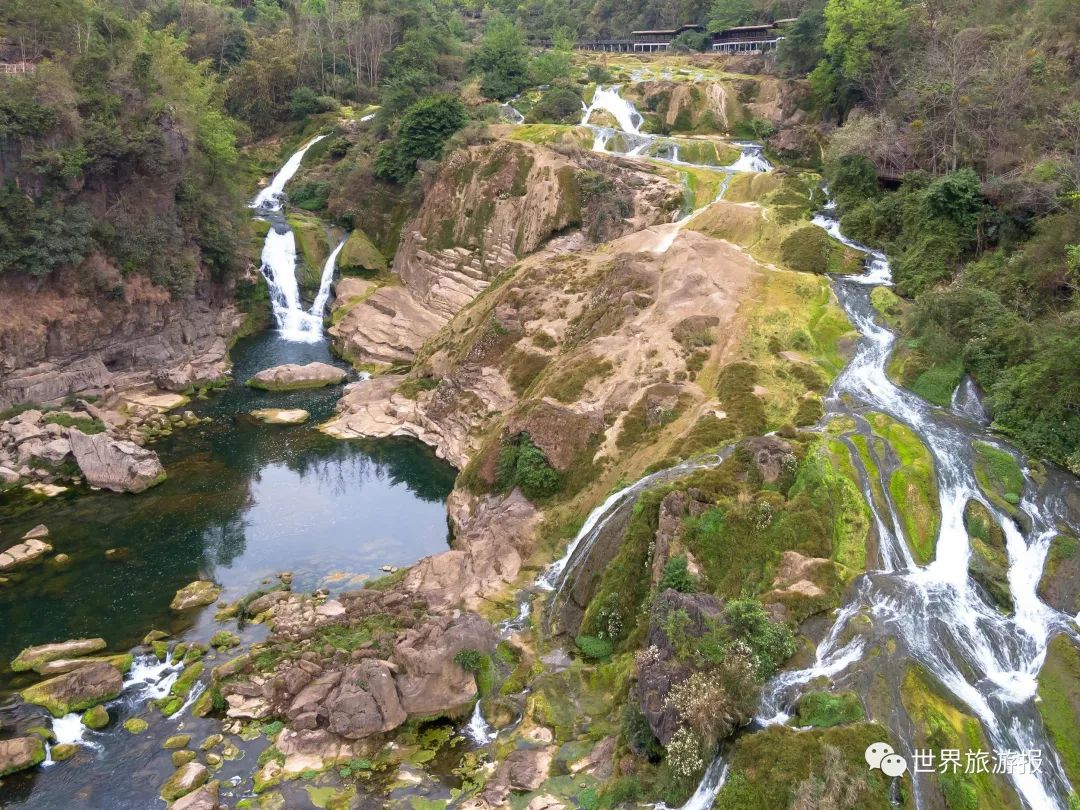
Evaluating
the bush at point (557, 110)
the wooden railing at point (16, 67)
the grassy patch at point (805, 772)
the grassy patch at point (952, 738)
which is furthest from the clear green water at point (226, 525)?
the bush at point (557, 110)

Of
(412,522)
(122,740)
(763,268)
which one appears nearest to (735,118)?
(763,268)

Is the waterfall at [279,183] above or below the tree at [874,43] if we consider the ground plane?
below

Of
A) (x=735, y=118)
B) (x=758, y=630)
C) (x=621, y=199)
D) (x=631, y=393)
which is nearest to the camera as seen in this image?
(x=758, y=630)

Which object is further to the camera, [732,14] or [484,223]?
[732,14]

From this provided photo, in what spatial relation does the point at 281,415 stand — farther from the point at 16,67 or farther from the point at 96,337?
the point at 16,67

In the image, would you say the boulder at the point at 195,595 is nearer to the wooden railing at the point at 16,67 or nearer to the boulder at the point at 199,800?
the boulder at the point at 199,800

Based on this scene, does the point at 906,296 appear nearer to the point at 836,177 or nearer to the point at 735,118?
the point at 836,177

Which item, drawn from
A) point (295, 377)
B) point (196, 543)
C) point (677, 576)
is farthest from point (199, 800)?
point (295, 377)
